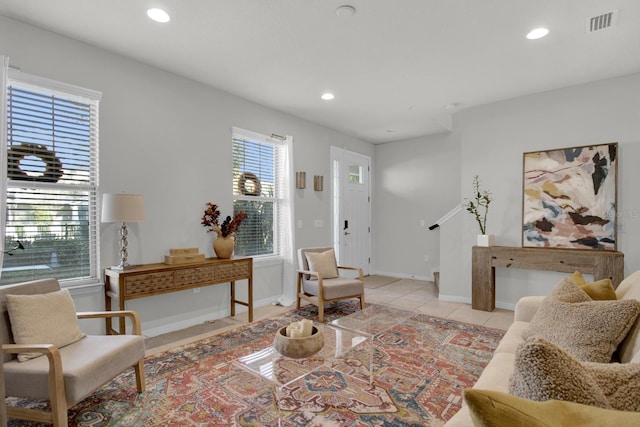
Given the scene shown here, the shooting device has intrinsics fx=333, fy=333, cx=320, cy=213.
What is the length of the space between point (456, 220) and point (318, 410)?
3.49m

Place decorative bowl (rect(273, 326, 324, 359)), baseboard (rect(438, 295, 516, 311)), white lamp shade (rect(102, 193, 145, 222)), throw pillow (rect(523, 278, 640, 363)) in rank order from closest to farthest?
throw pillow (rect(523, 278, 640, 363)) < decorative bowl (rect(273, 326, 324, 359)) < white lamp shade (rect(102, 193, 145, 222)) < baseboard (rect(438, 295, 516, 311))

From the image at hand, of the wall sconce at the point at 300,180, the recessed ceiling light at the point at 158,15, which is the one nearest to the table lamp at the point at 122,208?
the recessed ceiling light at the point at 158,15

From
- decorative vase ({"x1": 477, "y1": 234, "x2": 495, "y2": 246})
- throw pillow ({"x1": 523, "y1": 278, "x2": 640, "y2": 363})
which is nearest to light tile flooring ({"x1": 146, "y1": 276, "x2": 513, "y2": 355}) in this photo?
decorative vase ({"x1": 477, "y1": 234, "x2": 495, "y2": 246})

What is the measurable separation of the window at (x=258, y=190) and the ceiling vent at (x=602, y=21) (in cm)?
345

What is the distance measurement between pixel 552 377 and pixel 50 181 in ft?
11.5

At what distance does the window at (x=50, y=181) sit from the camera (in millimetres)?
2607

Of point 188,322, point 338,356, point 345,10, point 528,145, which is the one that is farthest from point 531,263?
point 188,322

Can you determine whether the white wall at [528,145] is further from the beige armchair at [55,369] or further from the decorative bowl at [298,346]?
the beige armchair at [55,369]

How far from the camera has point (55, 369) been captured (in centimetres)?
168

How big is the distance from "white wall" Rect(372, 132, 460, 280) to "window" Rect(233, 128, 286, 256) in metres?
2.70

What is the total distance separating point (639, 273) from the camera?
1863 mm

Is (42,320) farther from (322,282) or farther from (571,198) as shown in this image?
(571,198)

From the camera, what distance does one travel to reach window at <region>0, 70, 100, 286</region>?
261 cm

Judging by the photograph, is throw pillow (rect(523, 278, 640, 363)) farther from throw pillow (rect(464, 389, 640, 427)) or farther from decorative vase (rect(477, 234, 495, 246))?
decorative vase (rect(477, 234, 495, 246))
